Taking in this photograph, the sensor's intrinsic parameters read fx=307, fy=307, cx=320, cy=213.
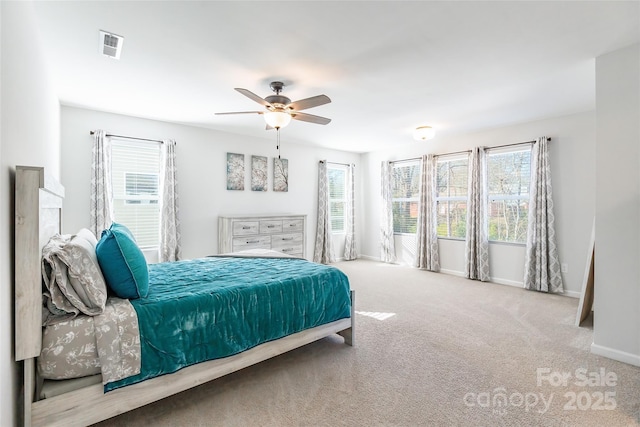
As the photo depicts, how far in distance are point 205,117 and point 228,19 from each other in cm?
247

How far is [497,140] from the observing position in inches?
199

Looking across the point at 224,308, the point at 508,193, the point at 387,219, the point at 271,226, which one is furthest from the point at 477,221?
the point at 224,308

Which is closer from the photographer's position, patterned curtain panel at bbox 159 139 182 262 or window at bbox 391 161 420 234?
patterned curtain panel at bbox 159 139 182 262

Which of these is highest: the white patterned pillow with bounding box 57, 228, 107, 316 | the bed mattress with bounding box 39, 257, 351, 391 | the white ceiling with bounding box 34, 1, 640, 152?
the white ceiling with bounding box 34, 1, 640, 152

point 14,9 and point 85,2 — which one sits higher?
point 85,2

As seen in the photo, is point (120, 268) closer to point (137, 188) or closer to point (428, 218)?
point (137, 188)

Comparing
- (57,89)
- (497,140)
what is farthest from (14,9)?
(497,140)

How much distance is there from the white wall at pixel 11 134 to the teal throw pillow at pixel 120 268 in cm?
50

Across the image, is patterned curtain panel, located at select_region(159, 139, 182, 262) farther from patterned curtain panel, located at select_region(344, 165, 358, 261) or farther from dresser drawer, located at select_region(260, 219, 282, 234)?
patterned curtain panel, located at select_region(344, 165, 358, 261)

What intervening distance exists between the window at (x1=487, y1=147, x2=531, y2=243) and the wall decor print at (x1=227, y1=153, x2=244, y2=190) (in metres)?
4.26

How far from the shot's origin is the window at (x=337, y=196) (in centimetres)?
700

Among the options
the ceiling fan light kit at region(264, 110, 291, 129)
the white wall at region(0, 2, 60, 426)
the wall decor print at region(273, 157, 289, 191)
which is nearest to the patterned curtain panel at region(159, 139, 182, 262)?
the wall decor print at region(273, 157, 289, 191)

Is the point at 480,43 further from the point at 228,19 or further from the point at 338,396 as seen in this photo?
the point at 338,396

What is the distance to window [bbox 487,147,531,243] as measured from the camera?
484 cm
